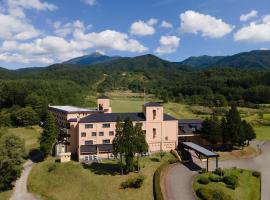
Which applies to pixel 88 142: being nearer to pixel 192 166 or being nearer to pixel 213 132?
pixel 192 166

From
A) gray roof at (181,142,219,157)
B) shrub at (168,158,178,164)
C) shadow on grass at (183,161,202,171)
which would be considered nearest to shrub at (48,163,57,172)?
shrub at (168,158,178,164)

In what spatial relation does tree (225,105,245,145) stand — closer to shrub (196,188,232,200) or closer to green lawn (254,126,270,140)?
green lawn (254,126,270,140)

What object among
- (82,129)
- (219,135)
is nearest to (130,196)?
(82,129)

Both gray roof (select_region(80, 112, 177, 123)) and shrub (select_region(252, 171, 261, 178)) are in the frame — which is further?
gray roof (select_region(80, 112, 177, 123))

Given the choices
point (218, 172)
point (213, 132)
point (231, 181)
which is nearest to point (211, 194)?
point (231, 181)

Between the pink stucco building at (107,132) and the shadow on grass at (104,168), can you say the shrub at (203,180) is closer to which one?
the shadow on grass at (104,168)

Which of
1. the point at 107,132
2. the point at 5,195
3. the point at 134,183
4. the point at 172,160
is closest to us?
the point at 134,183
